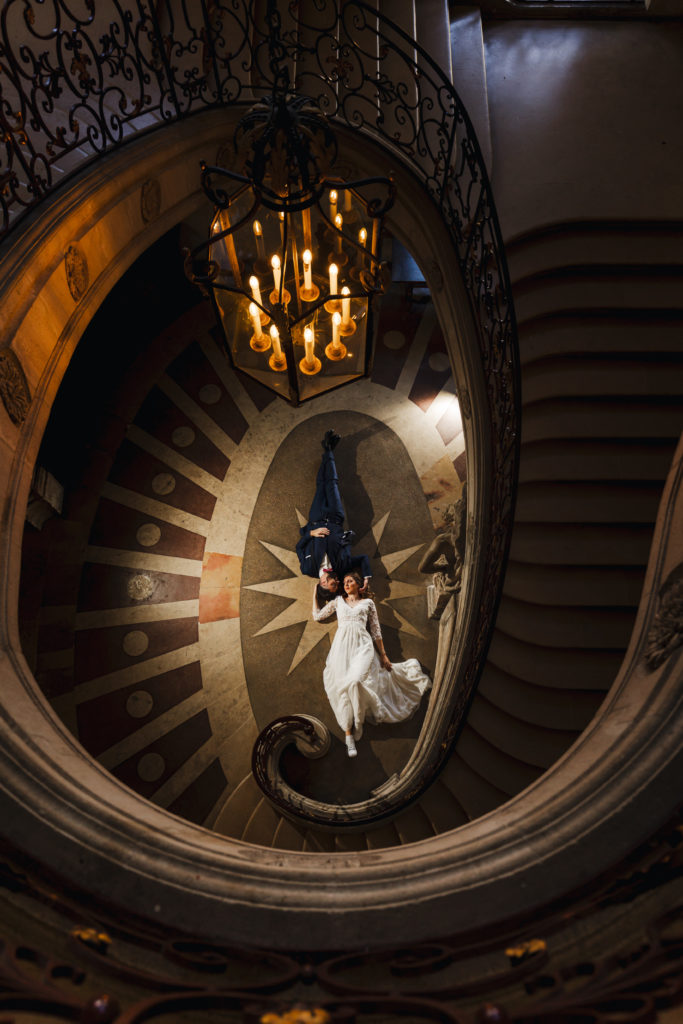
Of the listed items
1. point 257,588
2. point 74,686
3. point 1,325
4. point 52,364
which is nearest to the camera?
point 1,325

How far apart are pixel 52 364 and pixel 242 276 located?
1.26 meters

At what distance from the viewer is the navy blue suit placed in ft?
21.2

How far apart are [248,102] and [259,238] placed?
2086 mm

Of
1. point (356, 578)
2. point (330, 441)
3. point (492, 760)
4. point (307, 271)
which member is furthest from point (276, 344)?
point (330, 441)

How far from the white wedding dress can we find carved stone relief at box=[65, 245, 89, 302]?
3.92 m

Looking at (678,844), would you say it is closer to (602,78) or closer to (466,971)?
(466,971)

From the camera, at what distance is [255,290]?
113 inches

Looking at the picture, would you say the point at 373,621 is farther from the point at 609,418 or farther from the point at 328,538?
the point at 609,418

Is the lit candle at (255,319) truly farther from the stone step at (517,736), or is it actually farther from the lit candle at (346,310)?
the stone step at (517,736)

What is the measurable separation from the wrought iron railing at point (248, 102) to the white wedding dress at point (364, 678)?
0.84m

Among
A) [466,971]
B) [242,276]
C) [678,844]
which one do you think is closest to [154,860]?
[466,971]

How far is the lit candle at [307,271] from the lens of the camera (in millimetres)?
2872

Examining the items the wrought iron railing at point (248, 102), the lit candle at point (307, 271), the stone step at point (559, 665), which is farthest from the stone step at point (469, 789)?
the lit candle at point (307, 271)

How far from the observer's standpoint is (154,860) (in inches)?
60.1
